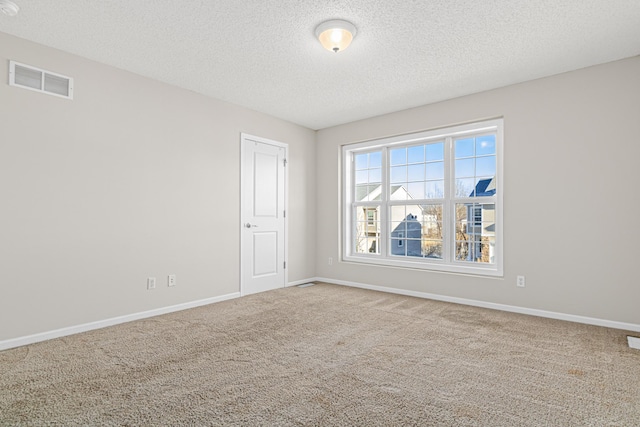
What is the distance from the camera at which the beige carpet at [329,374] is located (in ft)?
5.92

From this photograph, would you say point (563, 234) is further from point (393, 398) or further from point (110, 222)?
point (110, 222)

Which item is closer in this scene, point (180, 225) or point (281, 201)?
point (180, 225)

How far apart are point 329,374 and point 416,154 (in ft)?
11.4

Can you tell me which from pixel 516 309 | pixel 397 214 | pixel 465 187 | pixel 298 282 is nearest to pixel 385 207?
pixel 397 214

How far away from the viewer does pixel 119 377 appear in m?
2.22

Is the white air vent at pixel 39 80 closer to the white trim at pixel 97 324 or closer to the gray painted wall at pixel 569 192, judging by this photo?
the white trim at pixel 97 324

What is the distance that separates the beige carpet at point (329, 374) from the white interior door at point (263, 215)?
1245mm

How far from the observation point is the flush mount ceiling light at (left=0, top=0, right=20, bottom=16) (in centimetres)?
242

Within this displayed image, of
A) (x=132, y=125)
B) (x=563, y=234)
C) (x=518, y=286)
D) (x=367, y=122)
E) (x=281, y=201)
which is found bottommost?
(x=518, y=286)

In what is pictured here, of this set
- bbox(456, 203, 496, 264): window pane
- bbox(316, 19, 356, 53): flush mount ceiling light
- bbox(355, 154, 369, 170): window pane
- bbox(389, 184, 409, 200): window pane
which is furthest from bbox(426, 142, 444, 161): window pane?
bbox(316, 19, 356, 53): flush mount ceiling light

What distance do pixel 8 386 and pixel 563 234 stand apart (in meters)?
4.75

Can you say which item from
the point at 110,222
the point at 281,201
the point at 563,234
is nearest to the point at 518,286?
the point at 563,234

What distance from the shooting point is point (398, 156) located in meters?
5.04

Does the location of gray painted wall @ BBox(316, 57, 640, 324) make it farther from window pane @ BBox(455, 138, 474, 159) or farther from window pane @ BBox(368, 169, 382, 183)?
window pane @ BBox(368, 169, 382, 183)
